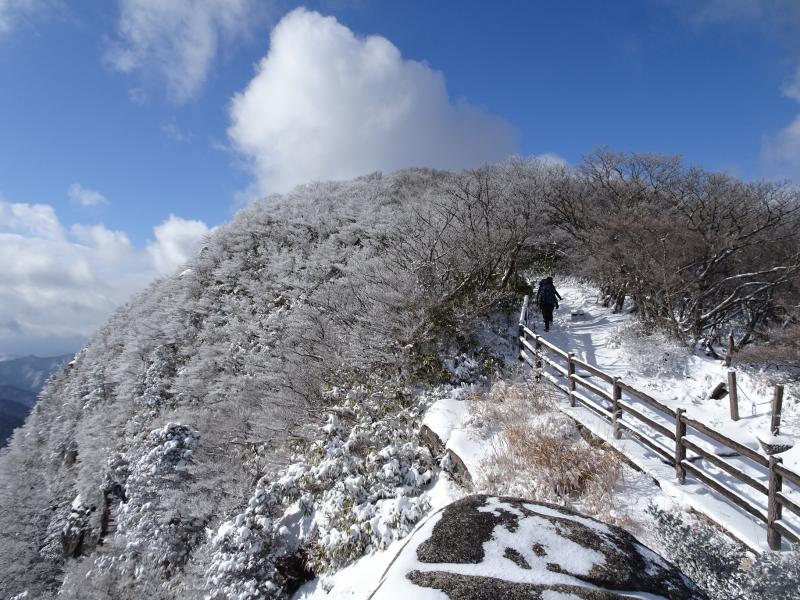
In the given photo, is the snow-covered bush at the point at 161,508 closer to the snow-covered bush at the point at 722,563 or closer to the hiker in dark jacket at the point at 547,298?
the snow-covered bush at the point at 722,563

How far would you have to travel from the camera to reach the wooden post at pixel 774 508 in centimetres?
468

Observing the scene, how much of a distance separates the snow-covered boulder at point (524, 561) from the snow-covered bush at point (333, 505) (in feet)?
12.3

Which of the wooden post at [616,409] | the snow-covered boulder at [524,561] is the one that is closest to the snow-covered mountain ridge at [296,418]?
the wooden post at [616,409]

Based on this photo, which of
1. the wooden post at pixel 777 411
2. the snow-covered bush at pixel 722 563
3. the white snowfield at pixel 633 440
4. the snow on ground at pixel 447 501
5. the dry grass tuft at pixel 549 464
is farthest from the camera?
the wooden post at pixel 777 411

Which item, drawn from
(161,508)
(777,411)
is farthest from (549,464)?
(161,508)

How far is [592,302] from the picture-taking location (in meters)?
17.6

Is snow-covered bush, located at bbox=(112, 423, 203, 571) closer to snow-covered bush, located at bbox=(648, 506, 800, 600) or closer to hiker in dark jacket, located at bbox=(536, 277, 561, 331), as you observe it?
snow-covered bush, located at bbox=(648, 506, 800, 600)

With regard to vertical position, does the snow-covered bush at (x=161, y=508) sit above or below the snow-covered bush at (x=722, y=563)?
below

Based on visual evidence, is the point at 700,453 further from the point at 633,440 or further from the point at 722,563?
the point at 722,563

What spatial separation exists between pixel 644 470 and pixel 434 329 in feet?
21.2

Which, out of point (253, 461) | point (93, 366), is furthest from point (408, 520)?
point (93, 366)

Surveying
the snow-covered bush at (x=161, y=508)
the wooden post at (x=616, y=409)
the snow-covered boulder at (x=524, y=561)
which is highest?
the wooden post at (x=616, y=409)

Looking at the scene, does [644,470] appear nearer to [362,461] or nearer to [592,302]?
[362,461]

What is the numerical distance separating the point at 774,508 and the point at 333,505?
22.6ft
